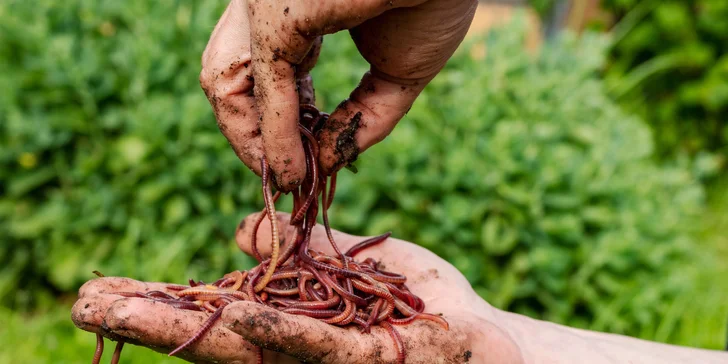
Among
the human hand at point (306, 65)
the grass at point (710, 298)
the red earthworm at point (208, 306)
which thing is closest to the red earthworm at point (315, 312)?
the red earthworm at point (208, 306)

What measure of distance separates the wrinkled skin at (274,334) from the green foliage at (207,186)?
2.43 metres

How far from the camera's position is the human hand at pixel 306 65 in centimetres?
270

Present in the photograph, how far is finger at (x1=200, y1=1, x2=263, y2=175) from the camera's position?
122 inches

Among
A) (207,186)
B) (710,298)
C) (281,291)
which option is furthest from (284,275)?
(710,298)

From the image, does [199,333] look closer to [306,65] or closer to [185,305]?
[185,305]

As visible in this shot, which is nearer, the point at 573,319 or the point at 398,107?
the point at 398,107

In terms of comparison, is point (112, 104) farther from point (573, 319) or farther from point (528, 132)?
point (573, 319)

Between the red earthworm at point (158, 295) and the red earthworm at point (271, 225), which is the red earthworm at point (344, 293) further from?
the red earthworm at point (158, 295)

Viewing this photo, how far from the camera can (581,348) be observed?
3.90 meters

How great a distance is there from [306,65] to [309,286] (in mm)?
1091

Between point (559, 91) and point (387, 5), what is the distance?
4641 millimetres

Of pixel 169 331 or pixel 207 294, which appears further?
pixel 207 294

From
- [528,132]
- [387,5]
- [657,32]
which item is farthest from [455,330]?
[657,32]

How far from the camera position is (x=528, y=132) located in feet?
21.1
